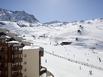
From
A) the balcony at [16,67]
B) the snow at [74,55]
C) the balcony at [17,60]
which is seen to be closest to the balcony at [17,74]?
the balcony at [16,67]

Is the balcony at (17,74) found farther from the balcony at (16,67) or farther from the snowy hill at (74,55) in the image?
the snowy hill at (74,55)

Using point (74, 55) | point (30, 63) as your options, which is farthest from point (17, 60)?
point (74, 55)

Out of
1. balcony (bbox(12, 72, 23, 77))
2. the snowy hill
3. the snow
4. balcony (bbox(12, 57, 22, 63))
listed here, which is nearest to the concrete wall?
the snow

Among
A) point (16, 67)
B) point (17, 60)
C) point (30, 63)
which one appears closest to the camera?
point (16, 67)

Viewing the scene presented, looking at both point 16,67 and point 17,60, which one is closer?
point 16,67

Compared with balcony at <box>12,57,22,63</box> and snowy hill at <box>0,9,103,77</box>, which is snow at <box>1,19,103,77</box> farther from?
balcony at <box>12,57,22,63</box>

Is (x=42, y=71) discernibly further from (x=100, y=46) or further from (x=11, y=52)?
(x=100, y=46)

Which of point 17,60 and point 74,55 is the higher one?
point 17,60

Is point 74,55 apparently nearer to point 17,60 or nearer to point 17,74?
point 17,74

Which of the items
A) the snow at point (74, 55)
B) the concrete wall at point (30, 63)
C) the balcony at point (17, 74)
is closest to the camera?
the balcony at point (17, 74)

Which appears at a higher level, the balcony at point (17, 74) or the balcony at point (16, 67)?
the balcony at point (16, 67)

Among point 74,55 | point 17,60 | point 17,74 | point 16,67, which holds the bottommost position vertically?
point 74,55

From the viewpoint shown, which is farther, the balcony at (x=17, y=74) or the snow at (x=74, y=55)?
the snow at (x=74, y=55)

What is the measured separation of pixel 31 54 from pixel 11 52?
5350 millimetres
